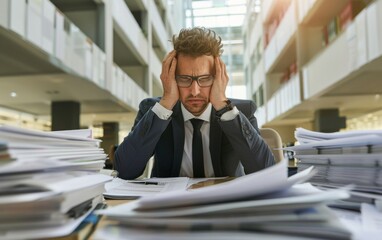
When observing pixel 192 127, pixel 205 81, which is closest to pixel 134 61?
pixel 192 127

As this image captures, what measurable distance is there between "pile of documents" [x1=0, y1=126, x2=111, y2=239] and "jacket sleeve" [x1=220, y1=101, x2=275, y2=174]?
2.43 feet

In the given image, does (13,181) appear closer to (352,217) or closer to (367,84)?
(352,217)

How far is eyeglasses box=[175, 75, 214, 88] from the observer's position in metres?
1.33

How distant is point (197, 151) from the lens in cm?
144

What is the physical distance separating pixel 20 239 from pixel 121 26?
272 inches

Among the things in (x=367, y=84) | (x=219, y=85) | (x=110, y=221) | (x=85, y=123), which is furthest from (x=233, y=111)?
(x=85, y=123)

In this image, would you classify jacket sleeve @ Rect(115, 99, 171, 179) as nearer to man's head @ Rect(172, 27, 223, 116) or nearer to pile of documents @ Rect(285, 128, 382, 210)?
man's head @ Rect(172, 27, 223, 116)

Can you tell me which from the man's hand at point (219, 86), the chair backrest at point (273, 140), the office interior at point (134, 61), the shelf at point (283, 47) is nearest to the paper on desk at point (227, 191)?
the office interior at point (134, 61)

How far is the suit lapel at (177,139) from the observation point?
4.55 feet

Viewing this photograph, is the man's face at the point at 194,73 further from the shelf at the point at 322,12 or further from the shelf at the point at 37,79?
the shelf at the point at 322,12

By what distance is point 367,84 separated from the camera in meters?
5.24

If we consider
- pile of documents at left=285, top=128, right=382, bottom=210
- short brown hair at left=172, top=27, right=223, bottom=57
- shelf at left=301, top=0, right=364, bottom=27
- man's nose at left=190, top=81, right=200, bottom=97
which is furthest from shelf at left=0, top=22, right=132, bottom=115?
shelf at left=301, top=0, right=364, bottom=27

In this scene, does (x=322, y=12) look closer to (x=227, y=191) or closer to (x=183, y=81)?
(x=183, y=81)

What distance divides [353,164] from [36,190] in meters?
0.49
